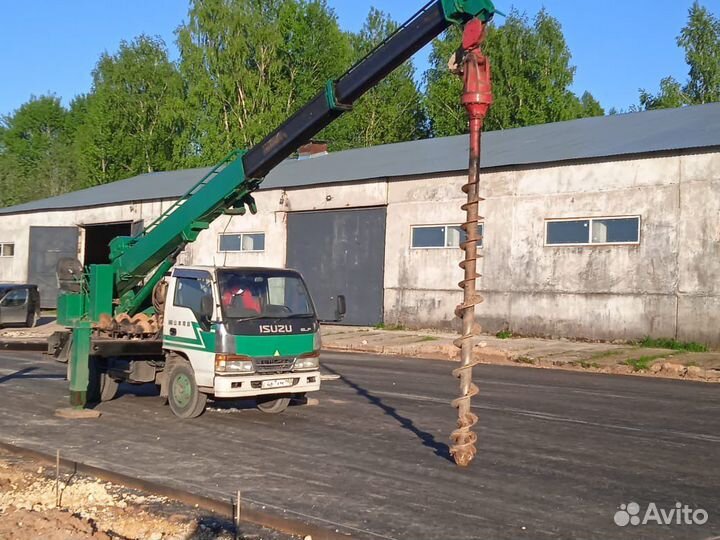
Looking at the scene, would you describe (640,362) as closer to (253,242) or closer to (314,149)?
(253,242)

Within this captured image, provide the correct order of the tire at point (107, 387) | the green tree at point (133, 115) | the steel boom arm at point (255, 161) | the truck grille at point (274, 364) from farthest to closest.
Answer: the green tree at point (133, 115)
the tire at point (107, 387)
the truck grille at point (274, 364)
the steel boom arm at point (255, 161)

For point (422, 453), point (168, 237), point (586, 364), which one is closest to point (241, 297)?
point (168, 237)

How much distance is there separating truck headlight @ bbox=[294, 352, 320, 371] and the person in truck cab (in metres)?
0.91

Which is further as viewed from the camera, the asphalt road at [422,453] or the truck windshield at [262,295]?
the truck windshield at [262,295]

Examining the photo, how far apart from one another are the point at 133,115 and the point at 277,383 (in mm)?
65392

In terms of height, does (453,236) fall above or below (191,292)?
above

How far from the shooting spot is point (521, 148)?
97.2ft

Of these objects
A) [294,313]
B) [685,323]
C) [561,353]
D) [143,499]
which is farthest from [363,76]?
[685,323]

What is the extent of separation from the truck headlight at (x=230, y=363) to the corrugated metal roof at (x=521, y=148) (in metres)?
16.0

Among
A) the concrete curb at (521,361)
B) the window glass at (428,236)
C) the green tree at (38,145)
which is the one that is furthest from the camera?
the green tree at (38,145)

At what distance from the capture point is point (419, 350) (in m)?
25.1

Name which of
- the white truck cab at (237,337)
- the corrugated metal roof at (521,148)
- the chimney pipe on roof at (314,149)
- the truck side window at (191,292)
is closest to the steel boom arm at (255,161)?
the white truck cab at (237,337)

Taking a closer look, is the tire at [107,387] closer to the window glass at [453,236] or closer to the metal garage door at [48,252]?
the window glass at [453,236]

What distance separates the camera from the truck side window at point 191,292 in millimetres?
12148
